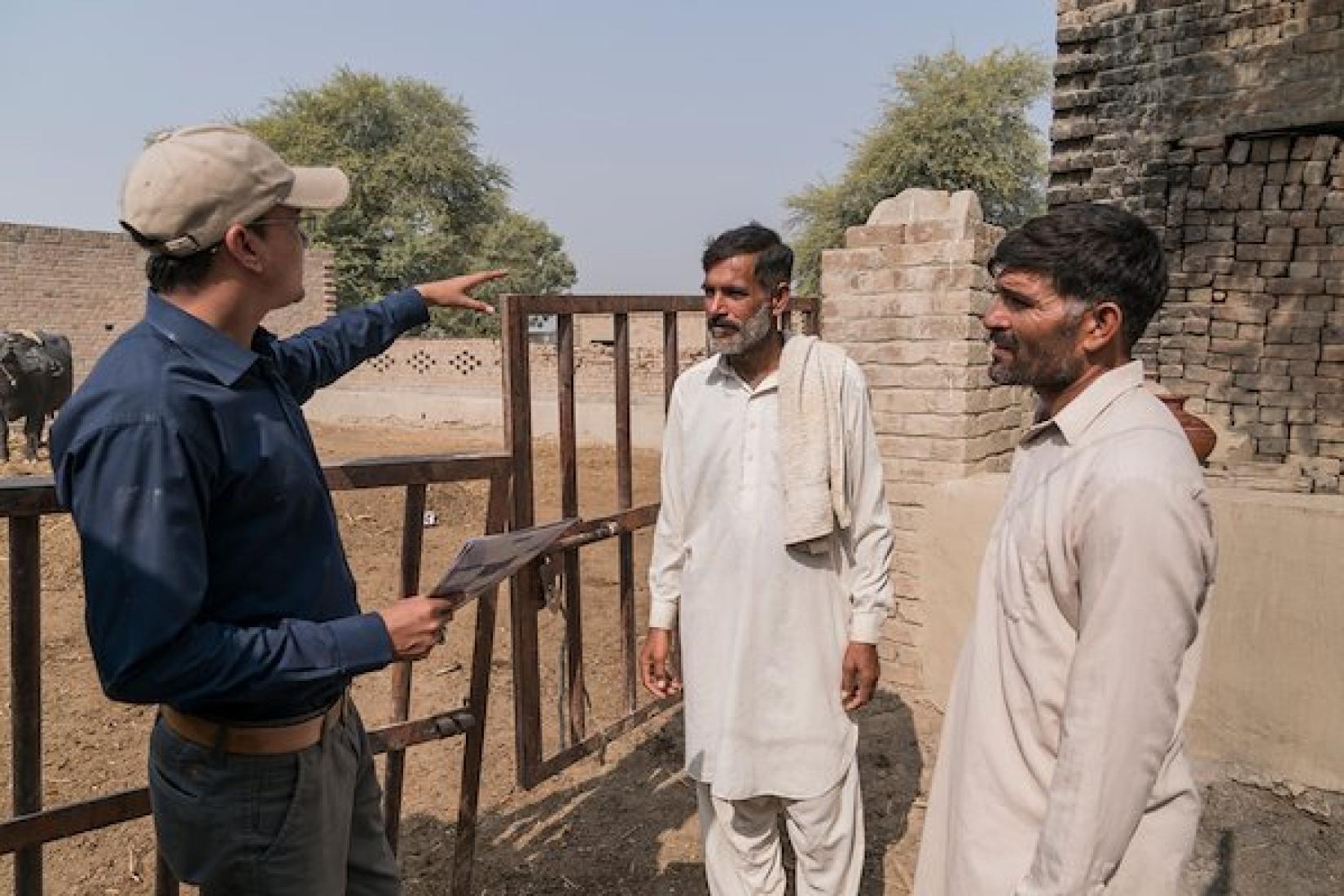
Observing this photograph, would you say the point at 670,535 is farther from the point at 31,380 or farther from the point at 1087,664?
the point at 31,380

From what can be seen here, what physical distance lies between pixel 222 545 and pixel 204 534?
9 centimetres

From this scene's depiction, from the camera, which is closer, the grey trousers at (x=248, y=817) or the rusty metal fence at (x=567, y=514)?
the grey trousers at (x=248, y=817)

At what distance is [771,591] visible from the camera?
2.33 metres

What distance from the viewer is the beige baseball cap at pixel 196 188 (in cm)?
→ 141

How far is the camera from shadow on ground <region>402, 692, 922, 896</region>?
2984mm

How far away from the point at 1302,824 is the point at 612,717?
2.65m

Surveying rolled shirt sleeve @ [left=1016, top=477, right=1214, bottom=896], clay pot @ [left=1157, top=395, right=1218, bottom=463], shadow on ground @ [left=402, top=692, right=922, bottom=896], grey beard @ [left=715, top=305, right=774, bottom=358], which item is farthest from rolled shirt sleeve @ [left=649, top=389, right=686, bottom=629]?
clay pot @ [left=1157, top=395, right=1218, bottom=463]

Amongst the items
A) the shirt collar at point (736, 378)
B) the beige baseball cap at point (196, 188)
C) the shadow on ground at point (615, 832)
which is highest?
the beige baseball cap at point (196, 188)

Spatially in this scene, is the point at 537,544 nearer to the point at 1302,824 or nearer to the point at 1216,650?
the point at 1216,650

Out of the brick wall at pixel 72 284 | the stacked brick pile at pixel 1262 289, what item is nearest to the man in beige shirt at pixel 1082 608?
the stacked brick pile at pixel 1262 289

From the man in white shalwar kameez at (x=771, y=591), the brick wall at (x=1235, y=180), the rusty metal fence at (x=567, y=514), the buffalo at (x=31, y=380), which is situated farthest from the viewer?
the buffalo at (x=31, y=380)

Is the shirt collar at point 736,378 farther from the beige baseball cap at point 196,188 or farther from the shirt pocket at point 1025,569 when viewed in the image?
the beige baseball cap at point 196,188

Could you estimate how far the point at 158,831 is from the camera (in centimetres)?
157

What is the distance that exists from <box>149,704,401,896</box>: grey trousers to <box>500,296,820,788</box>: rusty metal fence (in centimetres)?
129
